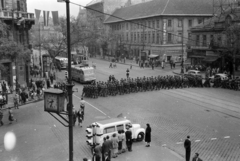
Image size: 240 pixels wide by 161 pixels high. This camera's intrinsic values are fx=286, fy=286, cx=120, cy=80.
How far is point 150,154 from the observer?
13688 mm

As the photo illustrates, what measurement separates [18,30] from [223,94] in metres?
24.5

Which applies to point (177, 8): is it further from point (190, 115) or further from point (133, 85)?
point (190, 115)

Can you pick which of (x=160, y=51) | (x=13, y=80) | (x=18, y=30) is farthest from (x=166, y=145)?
(x=160, y=51)

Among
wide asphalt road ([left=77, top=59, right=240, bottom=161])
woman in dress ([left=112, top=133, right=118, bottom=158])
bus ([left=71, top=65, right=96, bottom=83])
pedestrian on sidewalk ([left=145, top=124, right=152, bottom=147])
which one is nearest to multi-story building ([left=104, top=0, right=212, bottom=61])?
bus ([left=71, top=65, right=96, bottom=83])

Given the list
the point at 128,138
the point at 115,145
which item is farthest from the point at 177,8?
the point at 115,145

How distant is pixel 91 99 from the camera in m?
26.4

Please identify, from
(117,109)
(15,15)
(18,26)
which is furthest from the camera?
(18,26)

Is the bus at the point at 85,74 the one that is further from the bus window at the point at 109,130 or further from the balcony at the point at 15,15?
the bus window at the point at 109,130

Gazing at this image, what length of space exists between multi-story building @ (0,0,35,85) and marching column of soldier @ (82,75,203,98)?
9865 millimetres

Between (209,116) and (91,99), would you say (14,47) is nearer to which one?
(91,99)

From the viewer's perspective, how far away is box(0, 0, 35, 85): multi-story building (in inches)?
1244

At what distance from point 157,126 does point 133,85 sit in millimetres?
11151

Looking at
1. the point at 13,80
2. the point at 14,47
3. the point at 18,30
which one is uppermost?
the point at 18,30

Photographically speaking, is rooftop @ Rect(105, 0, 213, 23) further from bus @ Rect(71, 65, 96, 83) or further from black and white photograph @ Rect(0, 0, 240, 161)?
bus @ Rect(71, 65, 96, 83)
